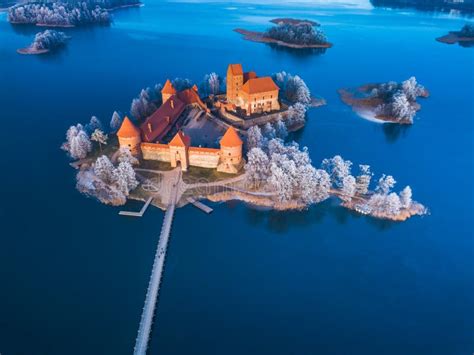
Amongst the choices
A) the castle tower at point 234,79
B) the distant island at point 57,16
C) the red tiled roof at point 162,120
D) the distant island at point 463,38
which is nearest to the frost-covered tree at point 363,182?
the castle tower at point 234,79

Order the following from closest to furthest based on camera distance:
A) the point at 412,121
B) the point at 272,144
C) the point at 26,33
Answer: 1. the point at 272,144
2. the point at 412,121
3. the point at 26,33

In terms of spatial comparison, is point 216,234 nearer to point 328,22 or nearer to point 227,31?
point 227,31

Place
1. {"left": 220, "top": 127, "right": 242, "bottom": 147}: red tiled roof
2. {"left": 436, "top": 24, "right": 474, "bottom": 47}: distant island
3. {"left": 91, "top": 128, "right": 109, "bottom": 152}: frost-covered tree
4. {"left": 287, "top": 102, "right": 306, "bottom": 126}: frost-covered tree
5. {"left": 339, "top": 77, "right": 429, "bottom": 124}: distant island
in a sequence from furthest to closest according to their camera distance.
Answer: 1. {"left": 436, "top": 24, "right": 474, "bottom": 47}: distant island
2. {"left": 339, "top": 77, "right": 429, "bottom": 124}: distant island
3. {"left": 287, "top": 102, "right": 306, "bottom": 126}: frost-covered tree
4. {"left": 91, "top": 128, "right": 109, "bottom": 152}: frost-covered tree
5. {"left": 220, "top": 127, "right": 242, "bottom": 147}: red tiled roof

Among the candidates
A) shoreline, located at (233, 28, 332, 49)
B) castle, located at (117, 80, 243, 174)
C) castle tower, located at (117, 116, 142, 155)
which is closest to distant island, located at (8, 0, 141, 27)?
shoreline, located at (233, 28, 332, 49)

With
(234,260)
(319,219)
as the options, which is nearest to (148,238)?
(234,260)

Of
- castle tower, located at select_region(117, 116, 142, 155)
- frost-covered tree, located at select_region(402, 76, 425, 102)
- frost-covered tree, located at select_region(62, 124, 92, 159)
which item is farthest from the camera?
frost-covered tree, located at select_region(402, 76, 425, 102)

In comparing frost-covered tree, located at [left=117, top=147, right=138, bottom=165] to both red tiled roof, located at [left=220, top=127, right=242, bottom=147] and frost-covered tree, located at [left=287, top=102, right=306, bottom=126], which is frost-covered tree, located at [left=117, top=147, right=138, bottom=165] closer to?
red tiled roof, located at [left=220, top=127, right=242, bottom=147]

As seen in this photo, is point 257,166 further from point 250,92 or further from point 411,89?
point 411,89

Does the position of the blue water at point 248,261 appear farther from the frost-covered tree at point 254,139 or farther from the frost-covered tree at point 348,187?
the frost-covered tree at point 254,139
